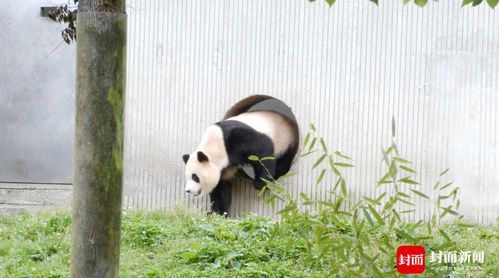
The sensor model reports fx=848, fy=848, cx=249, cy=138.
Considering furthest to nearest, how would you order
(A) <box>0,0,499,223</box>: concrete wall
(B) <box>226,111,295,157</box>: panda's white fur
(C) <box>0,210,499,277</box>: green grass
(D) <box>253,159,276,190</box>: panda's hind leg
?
(B) <box>226,111,295,157</box>: panda's white fur → (D) <box>253,159,276,190</box>: panda's hind leg → (A) <box>0,0,499,223</box>: concrete wall → (C) <box>0,210,499,277</box>: green grass

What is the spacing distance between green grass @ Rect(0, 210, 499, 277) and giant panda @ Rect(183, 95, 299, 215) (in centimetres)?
200

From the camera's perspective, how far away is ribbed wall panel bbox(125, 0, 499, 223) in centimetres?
871

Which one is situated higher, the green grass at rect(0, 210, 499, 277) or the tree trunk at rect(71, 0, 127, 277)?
the tree trunk at rect(71, 0, 127, 277)

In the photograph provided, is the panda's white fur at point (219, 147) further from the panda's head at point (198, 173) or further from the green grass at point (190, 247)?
the green grass at point (190, 247)

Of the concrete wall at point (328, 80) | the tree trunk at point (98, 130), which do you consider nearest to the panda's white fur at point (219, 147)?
the concrete wall at point (328, 80)

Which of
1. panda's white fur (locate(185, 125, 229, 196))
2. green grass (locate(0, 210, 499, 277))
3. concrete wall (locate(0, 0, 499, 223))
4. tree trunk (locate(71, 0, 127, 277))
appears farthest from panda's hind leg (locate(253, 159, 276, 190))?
tree trunk (locate(71, 0, 127, 277))

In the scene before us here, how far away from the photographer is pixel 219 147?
8.79 m

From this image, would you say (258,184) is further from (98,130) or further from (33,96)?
(98,130)

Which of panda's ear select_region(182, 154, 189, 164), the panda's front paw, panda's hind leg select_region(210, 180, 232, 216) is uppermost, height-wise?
panda's ear select_region(182, 154, 189, 164)

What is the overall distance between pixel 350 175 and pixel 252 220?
2.96 meters

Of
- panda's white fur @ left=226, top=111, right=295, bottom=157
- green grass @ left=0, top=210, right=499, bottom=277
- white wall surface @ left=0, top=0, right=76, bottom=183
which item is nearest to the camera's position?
green grass @ left=0, top=210, right=499, bottom=277

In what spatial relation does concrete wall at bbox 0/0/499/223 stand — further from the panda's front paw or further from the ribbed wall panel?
the panda's front paw

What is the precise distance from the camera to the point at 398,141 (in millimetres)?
8742

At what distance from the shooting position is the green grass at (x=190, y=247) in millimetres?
4664
